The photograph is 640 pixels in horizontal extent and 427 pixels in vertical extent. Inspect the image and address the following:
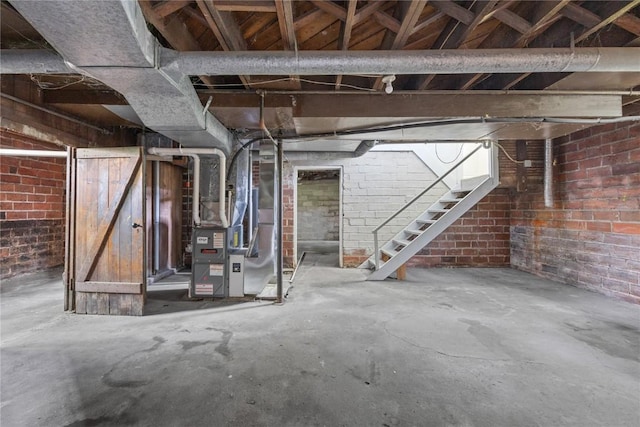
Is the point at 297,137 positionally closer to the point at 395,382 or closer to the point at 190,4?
the point at 190,4

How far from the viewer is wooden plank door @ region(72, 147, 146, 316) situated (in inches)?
117

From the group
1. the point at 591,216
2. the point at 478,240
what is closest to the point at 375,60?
the point at 591,216

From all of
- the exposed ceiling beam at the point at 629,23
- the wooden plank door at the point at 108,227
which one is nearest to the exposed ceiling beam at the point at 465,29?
the exposed ceiling beam at the point at 629,23

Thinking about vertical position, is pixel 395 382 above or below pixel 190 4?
below

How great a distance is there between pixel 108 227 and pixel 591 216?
237 inches

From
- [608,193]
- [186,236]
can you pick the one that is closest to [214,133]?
[186,236]

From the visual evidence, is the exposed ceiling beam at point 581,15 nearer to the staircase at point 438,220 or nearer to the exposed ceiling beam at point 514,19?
the exposed ceiling beam at point 514,19

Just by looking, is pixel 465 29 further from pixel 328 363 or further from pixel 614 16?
pixel 328 363

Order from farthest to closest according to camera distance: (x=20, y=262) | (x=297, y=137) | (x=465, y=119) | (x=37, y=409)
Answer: (x=20, y=262) → (x=297, y=137) → (x=465, y=119) → (x=37, y=409)

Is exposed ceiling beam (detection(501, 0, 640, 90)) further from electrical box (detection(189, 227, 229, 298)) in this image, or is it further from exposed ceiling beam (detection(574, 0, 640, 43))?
electrical box (detection(189, 227, 229, 298))

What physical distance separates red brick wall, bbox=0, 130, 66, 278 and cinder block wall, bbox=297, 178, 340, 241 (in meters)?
6.13

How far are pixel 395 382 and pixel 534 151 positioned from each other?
15.1 feet

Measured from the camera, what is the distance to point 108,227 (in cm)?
297

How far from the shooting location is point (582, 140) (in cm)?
392
